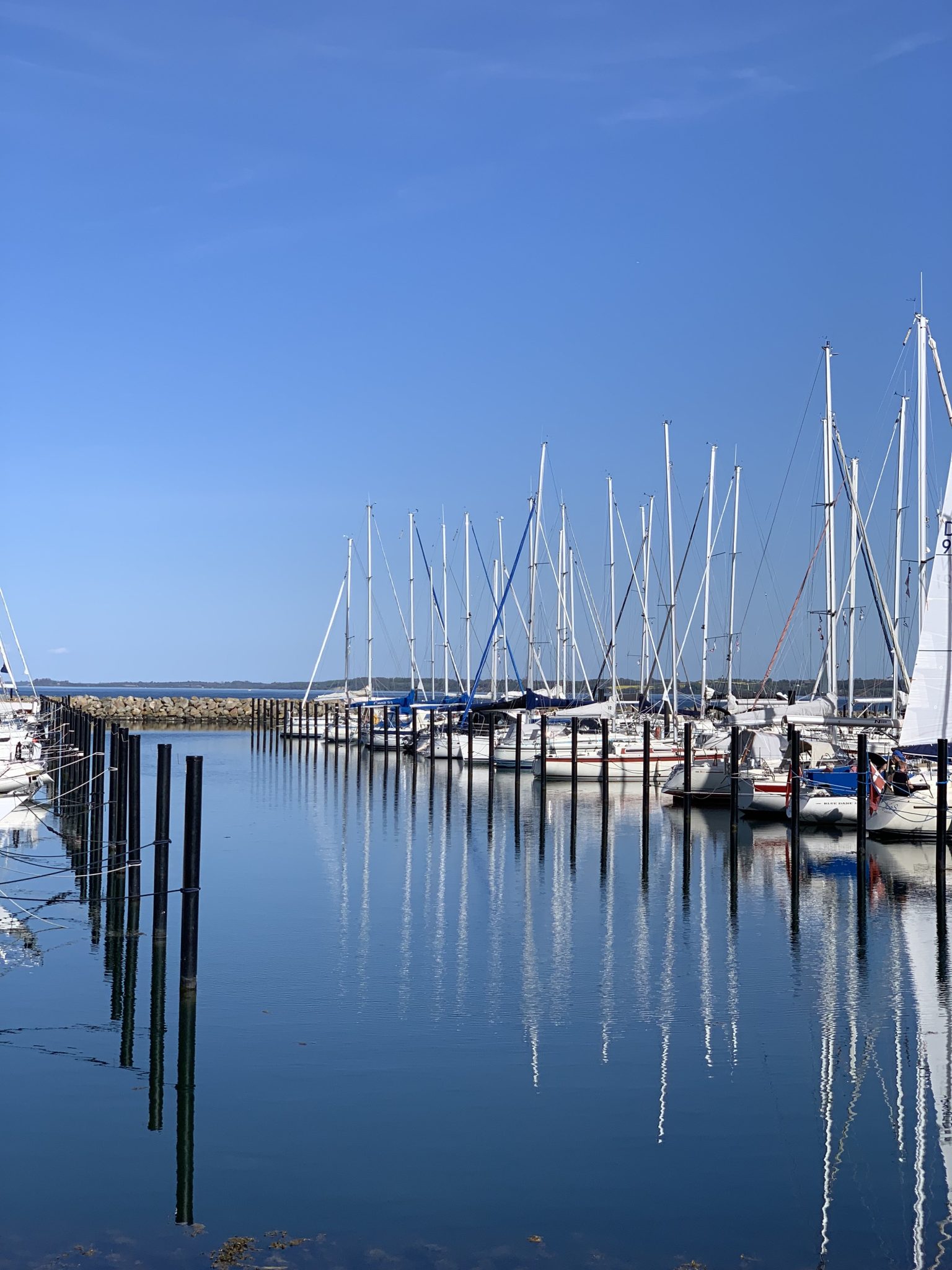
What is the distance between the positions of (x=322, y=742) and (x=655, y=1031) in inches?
2788

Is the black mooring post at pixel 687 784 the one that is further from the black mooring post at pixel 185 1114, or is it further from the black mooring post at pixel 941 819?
the black mooring post at pixel 185 1114

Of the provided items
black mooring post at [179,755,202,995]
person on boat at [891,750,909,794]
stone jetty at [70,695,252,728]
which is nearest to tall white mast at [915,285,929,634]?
person on boat at [891,750,909,794]

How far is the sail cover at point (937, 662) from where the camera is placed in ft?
104

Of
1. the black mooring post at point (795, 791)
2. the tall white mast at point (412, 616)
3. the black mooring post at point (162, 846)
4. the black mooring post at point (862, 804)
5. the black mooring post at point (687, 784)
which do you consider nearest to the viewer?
the black mooring post at point (162, 846)

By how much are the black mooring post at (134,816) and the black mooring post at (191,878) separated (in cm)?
638

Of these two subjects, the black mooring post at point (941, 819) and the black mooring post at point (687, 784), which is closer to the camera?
the black mooring post at point (941, 819)

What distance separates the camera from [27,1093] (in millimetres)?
14430

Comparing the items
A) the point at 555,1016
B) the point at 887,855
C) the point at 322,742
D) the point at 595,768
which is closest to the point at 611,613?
the point at 595,768

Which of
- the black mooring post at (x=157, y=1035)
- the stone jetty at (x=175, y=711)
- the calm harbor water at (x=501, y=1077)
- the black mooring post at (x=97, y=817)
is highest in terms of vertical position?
the black mooring post at (x=97, y=817)

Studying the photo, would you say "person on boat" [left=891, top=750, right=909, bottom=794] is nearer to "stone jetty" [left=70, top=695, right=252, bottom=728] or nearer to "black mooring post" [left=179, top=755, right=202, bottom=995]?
"black mooring post" [left=179, top=755, right=202, bottom=995]

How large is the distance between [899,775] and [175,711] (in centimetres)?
10618

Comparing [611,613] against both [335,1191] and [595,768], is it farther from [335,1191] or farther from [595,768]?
[335,1191]

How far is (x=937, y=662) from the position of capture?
31.7 meters

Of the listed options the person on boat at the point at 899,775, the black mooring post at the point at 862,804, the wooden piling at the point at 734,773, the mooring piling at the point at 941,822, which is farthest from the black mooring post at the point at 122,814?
the person on boat at the point at 899,775
